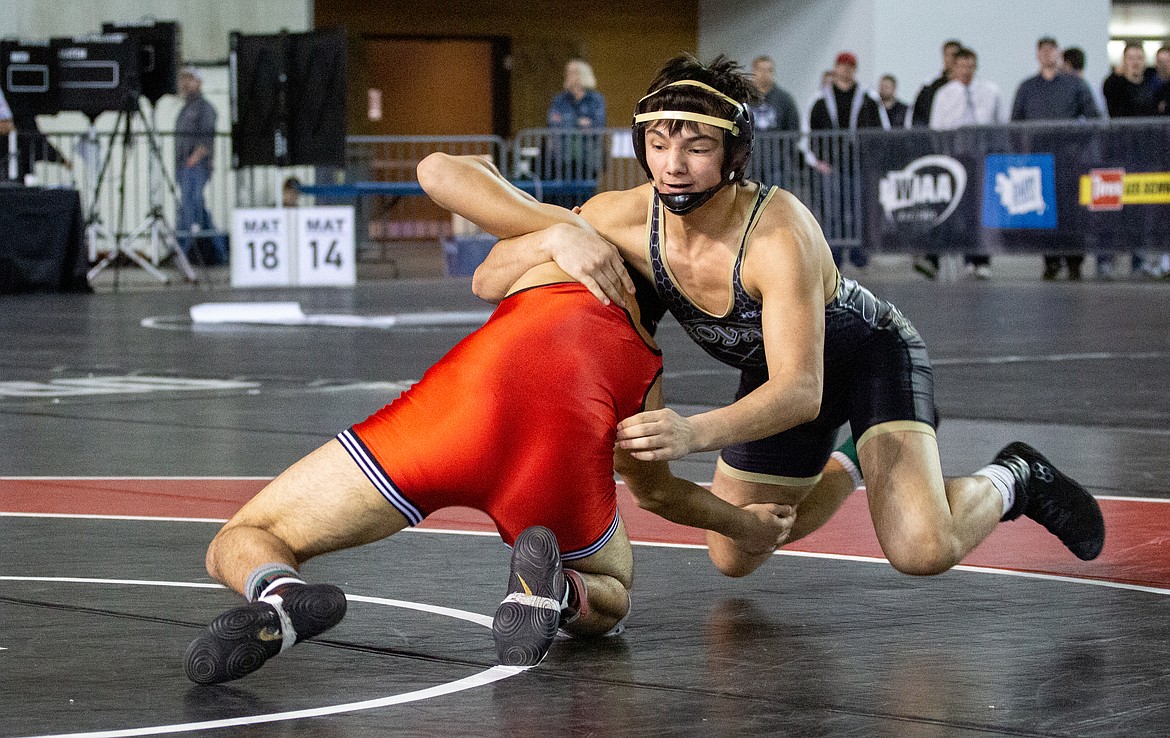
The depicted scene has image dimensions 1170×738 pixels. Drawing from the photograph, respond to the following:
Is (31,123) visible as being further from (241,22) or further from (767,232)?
(767,232)

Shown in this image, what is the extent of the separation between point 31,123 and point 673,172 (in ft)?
46.7

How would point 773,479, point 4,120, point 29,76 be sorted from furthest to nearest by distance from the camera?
1. point 29,76
2. point 4,120
3. point 773,479

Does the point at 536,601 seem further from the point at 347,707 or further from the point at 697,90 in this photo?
the point at 697,90

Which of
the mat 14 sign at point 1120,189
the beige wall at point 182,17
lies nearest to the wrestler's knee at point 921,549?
the mat 14 sign at point 1120,189

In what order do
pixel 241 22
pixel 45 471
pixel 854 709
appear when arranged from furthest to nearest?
1. pixel 241 22
2. pixel 45 471
3. pixel 854 709

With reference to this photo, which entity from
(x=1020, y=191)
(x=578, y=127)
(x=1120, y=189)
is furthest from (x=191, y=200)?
(x=1120, y=189)

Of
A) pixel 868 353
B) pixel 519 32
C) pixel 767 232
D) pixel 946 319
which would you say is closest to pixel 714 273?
pixel 767 232

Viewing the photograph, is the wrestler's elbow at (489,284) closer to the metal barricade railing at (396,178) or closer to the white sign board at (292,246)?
the white sign board at (292,246)

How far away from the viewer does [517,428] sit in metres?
3.30

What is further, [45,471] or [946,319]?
[946,319]

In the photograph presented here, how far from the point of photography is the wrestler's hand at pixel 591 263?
11.2 ft

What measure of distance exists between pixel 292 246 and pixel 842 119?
207 inches

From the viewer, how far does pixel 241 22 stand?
21.5 meters

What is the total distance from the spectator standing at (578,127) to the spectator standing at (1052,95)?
4.05 meters
